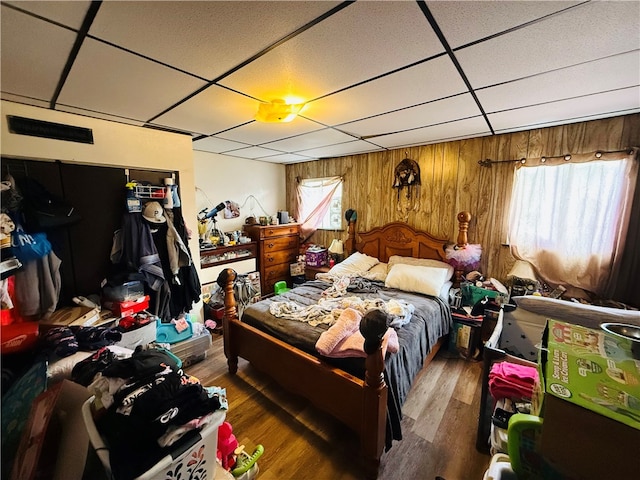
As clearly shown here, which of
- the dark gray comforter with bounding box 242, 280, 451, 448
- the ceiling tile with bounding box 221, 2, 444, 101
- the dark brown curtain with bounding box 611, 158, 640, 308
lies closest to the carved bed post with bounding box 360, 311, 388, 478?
the dark gray comforter with bounding box 242, 280, 451, 448

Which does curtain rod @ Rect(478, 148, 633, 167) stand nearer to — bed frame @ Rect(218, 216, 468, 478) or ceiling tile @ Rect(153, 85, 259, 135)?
bed frame @ Rect(218, 216, 468, 478)

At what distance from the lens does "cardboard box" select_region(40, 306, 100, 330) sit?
1668 millimetres

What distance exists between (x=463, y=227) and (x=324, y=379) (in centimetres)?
222

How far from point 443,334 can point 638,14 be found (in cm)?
224

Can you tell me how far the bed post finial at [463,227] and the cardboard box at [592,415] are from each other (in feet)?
6.87

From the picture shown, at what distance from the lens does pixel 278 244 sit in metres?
4.05

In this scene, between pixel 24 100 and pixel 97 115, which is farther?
pixel 97 115

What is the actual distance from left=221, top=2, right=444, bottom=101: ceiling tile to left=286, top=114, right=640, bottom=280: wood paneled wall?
1.95 metres

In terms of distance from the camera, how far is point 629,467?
22.6 inches

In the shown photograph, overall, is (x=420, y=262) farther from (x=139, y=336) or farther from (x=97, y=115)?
(x=97, y=115)

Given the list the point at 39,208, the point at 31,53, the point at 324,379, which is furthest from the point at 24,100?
the point at 324,379

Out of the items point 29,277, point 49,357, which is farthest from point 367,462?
point 29,277

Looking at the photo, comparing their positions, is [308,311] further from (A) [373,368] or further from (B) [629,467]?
(B) [629,467]

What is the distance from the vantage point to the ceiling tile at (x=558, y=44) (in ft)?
3.01
